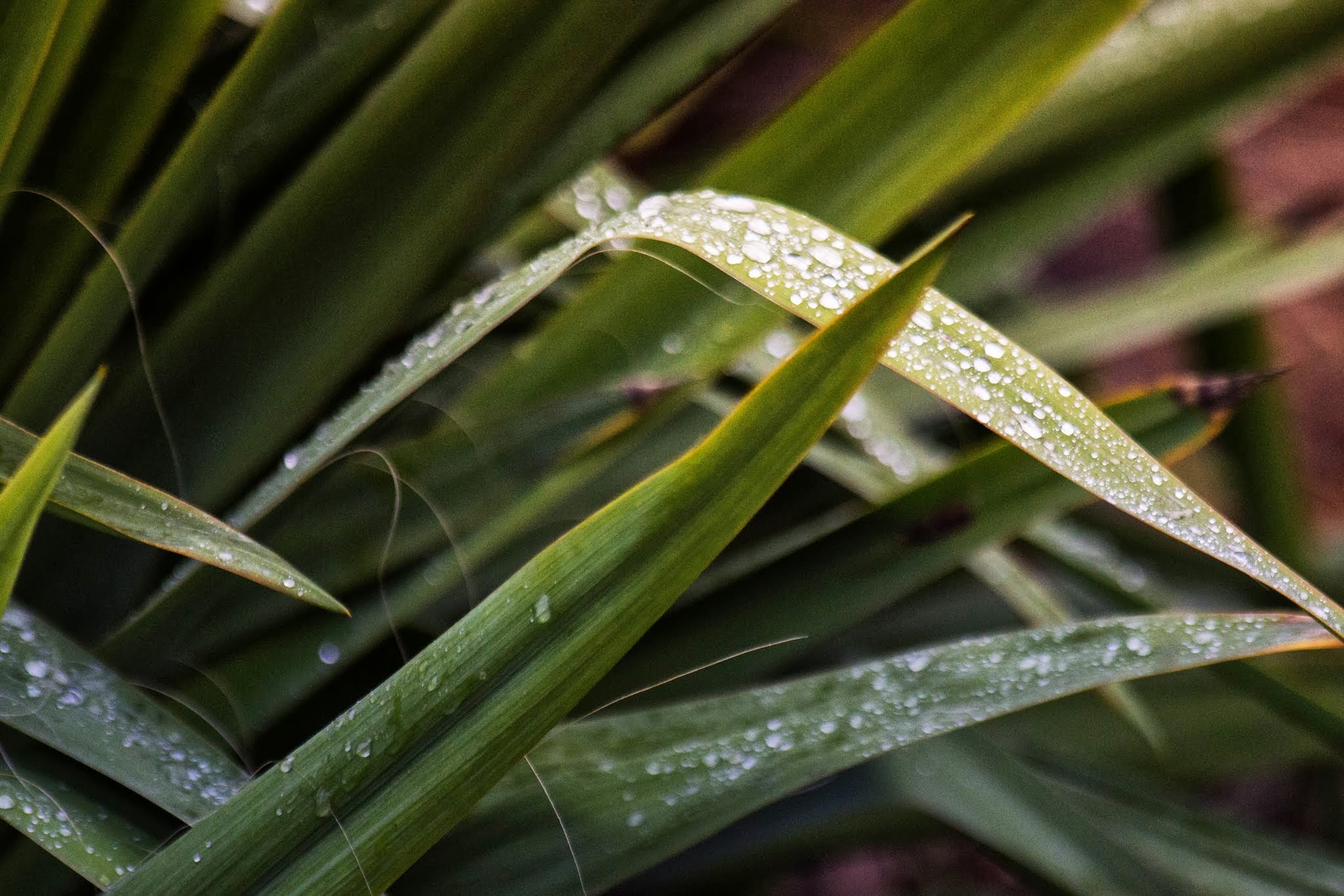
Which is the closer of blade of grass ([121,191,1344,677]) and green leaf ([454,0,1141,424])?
blade of grass ([121,191,1344,677])

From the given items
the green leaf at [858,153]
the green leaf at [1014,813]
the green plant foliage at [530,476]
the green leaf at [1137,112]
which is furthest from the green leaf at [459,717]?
the green leaf at [1137,112]

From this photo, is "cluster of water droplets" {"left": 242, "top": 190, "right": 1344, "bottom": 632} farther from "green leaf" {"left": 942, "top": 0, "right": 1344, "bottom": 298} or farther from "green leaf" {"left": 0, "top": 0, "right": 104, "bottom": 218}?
"green leaf" {"left": 942, "top": 0, "right": 1344, "bottom": 298}

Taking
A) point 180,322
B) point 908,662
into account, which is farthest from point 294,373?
point 908,662

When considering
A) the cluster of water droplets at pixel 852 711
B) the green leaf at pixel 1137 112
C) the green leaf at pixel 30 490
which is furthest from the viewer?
the green leaf at pixel 1137 112

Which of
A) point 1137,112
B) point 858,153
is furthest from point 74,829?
point 1137,112

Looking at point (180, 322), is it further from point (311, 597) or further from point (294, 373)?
point (311, 597)

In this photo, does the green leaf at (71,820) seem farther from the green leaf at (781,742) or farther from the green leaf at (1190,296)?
the green leaf at (1190,296)

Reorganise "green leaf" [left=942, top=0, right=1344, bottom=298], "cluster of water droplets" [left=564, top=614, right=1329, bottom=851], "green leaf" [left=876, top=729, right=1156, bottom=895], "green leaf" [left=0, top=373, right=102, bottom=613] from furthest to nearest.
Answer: "green leaf" [left=942, top=0, right=1344, bottom=298] < "green leaf" [left=876, top=729, right=1156, bottom=895] < "cluster of water droplets" [left=564, top=614, right=1329, bottom=851] < "green leaf" [left=0, top=373, right=102, bottom=613]

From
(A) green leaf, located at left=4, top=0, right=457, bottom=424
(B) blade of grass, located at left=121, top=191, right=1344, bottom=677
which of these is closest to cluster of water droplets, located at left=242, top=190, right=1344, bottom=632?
(B) blade of grass, located at left=121, top=191, right=1344, bottom=677
